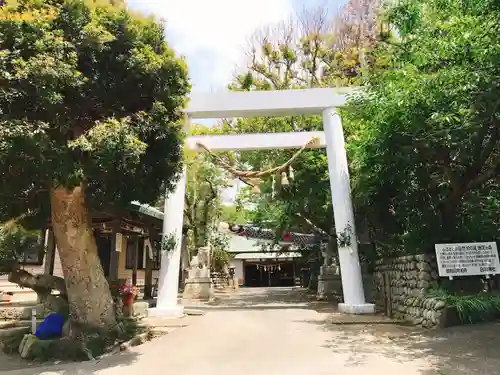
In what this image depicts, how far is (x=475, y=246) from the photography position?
25.3 feet

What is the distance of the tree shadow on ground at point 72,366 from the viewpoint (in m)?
5.24

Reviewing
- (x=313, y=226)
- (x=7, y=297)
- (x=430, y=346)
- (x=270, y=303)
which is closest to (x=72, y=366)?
(x=430, y=346)

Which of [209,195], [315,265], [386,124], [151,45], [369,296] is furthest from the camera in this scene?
[315,265]

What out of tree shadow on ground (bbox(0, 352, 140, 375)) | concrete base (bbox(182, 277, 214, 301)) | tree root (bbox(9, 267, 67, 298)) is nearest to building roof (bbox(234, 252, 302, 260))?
concrete base (bbox(182, 277, 214, 301))

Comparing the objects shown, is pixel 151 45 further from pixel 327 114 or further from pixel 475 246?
pixel 475 246

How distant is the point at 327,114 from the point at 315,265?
35.9ft

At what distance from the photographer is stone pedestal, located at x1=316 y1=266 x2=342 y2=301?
46.4 ft

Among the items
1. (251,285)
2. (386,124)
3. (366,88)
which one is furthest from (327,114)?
(251,285)

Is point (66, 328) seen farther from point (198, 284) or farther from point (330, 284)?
point (330, 284)

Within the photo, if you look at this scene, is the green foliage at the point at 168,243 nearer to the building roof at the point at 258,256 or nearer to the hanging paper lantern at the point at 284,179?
the hanging paper lantern at the point at 284,179

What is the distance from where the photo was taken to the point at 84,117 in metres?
6.05

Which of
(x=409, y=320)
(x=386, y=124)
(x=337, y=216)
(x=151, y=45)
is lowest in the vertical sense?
(x=409, y=320)

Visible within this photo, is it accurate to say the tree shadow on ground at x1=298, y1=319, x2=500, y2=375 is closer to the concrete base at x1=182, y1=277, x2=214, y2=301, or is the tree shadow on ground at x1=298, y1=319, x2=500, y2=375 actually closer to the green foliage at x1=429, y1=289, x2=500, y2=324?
the green foliage at x1=429, y1=289, x2=500, y2=324

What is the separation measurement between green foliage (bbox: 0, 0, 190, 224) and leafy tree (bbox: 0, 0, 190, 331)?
15 mm
